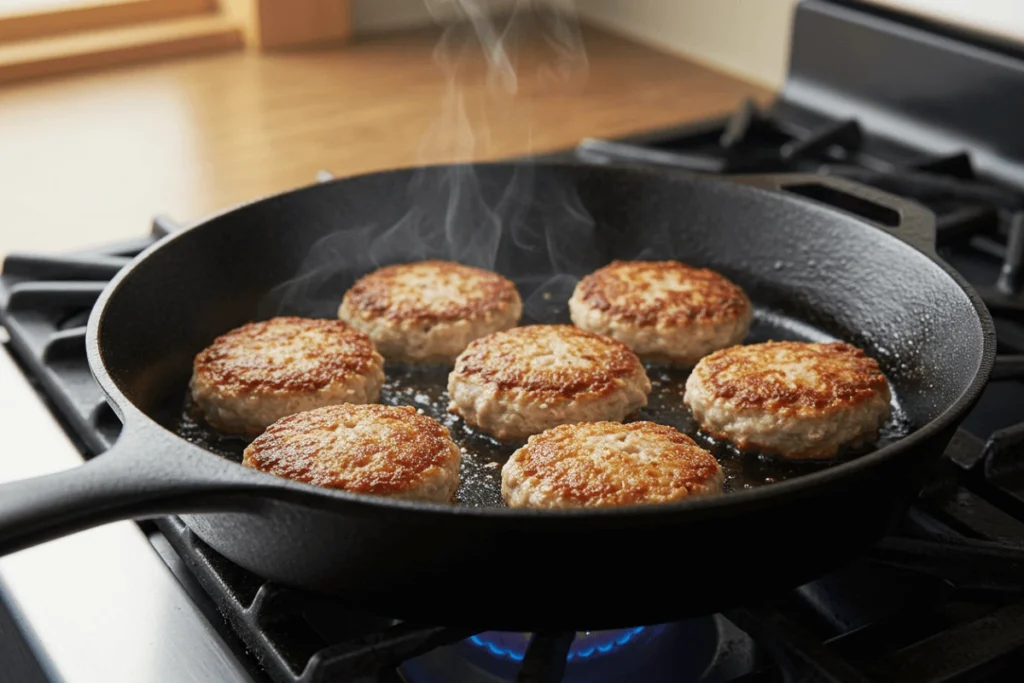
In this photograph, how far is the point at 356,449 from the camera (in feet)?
3.82

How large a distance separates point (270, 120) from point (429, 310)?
1.12 metres

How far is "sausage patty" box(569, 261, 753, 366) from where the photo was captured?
152cm

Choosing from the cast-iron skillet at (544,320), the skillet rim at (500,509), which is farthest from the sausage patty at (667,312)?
the skillet rim at (500,509)

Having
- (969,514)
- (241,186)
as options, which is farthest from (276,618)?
(241,186)

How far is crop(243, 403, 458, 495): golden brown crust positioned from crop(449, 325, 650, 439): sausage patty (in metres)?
0.11

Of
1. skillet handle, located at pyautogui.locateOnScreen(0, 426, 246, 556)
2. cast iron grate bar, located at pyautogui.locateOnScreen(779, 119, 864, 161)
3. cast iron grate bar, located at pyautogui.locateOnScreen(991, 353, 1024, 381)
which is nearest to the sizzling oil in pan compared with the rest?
cast iron grate bar, located at pyautogui.locateOnScreen(991, 353, 1024, 381)

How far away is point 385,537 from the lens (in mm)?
890

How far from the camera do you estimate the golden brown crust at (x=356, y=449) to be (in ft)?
3.67

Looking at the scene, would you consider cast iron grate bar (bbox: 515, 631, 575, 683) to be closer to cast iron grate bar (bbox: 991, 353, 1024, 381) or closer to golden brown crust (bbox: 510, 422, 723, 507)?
golden brown crust (bbox: 510, 422, 723, 507)

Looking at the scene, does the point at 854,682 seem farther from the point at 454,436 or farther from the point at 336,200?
the point at 336,200

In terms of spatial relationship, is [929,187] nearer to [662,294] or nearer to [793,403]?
[662,294]

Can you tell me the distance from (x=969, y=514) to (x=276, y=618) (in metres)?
0.70

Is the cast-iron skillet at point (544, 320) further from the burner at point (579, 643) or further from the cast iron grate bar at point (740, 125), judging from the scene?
the cast iron grate bar at point (740, 125)

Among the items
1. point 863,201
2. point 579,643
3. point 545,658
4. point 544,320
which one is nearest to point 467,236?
point 544,320
